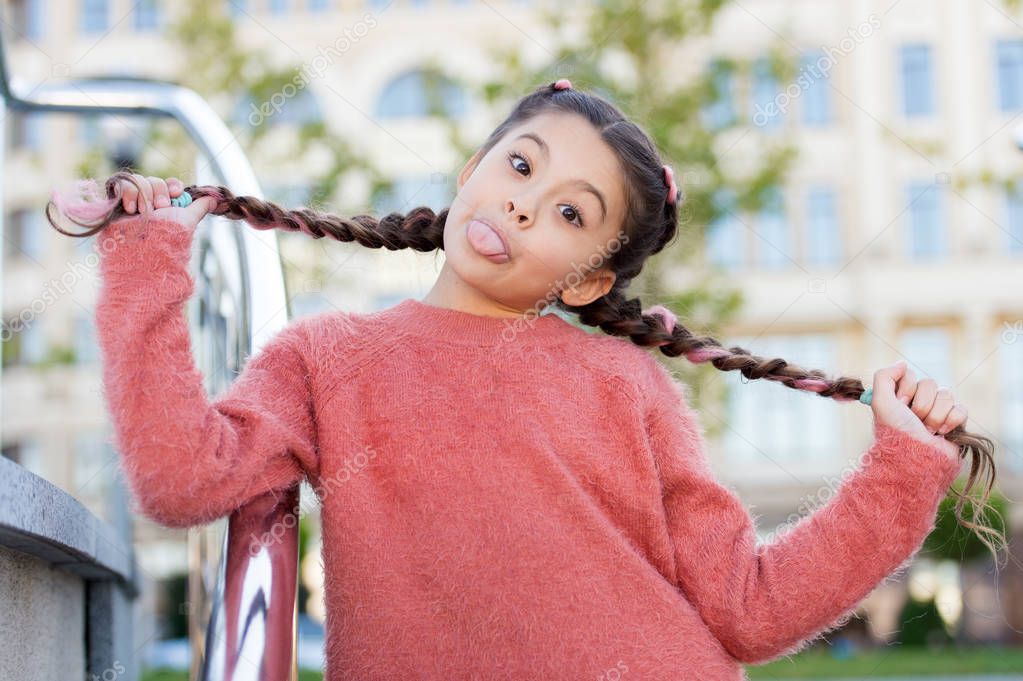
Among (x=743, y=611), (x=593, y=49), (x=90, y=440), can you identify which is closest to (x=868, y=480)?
(x=743, y=611)

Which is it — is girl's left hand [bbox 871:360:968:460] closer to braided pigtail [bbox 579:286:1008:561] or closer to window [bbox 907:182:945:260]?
braided pigtail [bbox 579:286:1008:561]

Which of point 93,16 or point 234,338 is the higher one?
point 93,16

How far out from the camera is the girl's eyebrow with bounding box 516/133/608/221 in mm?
1751

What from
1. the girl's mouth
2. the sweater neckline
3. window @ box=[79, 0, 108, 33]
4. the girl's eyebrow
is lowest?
the sweater neckline

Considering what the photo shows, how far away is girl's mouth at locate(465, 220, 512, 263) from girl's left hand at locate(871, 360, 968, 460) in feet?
1.68

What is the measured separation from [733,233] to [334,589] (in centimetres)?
1874

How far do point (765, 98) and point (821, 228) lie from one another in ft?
10.6

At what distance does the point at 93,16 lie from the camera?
20.0m

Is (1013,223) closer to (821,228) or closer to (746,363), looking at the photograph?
(821,228)

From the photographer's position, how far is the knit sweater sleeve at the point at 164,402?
1467 mm

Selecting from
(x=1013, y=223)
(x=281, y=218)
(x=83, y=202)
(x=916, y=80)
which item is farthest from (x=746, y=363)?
(x=916, y=80)

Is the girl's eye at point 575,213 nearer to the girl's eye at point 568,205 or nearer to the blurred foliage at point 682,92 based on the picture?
the girl's eye at point 568,205

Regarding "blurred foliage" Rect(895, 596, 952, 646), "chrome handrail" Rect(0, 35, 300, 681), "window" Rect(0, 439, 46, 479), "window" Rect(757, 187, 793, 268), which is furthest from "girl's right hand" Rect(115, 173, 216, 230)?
"window" Rect(757, 187, 793, 268)

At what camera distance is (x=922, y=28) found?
1989 centimetres
